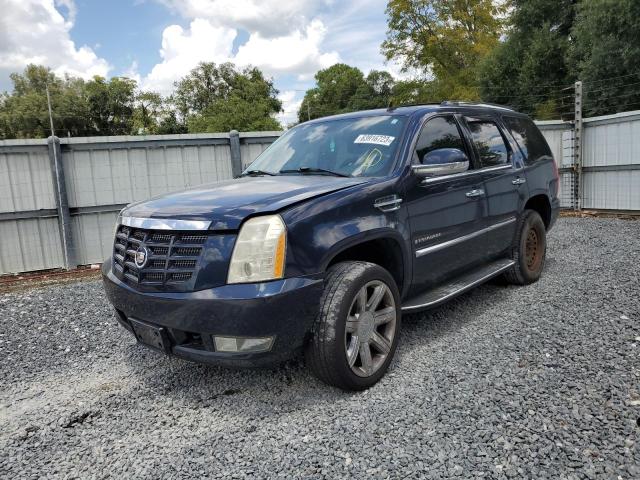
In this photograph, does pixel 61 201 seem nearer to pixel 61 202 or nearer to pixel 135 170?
pixel 61 202

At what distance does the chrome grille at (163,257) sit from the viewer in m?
2.64

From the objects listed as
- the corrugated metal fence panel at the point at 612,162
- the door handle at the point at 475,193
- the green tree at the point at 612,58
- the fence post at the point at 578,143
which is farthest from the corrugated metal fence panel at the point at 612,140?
the green tree at the point at 612,58

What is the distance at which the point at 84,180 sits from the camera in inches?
309

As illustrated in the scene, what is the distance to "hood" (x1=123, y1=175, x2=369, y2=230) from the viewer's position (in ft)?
8.64

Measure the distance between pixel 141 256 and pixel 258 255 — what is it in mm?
770

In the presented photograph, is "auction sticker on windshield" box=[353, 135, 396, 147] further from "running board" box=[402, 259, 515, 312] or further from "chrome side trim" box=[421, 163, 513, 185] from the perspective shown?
"running board" box=[402, 259, 515, 312]

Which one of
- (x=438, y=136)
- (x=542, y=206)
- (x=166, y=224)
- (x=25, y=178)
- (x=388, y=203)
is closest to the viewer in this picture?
(x=166, y=224)

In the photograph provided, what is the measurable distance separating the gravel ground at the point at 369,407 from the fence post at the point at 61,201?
11.7 feet

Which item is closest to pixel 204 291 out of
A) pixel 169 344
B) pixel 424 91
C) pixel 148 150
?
pixel 169 344

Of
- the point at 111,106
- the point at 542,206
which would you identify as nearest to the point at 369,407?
the point at 542,206

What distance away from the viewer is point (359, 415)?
8.95 feet

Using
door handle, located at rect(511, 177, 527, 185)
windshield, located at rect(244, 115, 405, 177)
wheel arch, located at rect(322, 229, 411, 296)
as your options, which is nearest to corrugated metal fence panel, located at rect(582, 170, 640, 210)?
door handle, located at rect(511, 177, 527, 185)

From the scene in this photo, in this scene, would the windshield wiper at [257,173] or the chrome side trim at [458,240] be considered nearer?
the chrome side trim at [458,240]

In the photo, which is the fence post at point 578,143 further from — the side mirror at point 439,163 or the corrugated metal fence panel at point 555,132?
the side mirror at point 439,163
